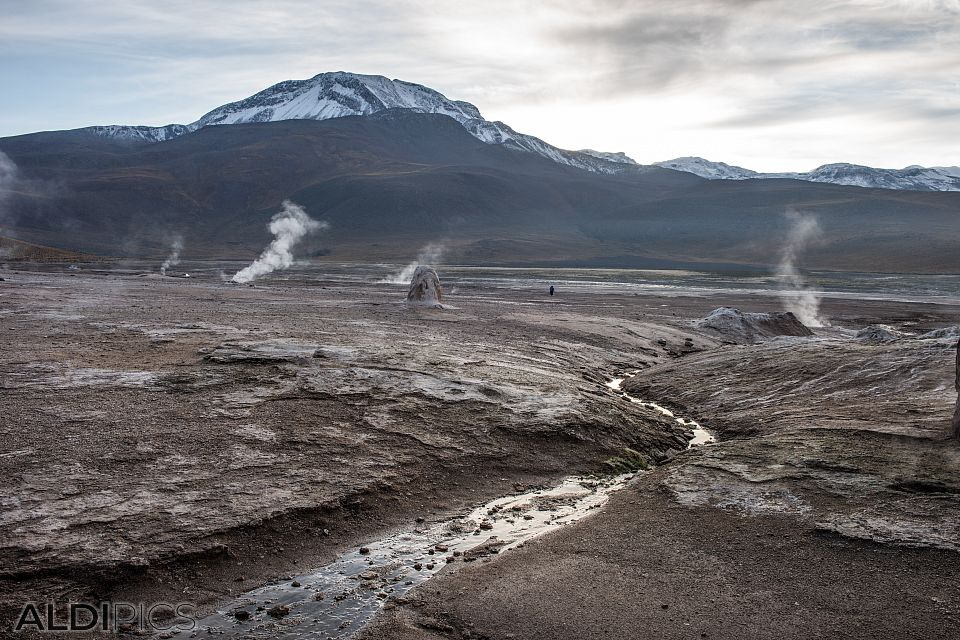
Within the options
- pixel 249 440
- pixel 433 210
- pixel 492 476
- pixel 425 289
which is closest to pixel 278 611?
pixel 249 440

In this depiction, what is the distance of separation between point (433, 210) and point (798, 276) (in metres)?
81.9

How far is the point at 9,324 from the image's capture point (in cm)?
1591

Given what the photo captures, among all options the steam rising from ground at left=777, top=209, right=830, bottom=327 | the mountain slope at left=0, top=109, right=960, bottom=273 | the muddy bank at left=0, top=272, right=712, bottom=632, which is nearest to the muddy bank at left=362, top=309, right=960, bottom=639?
the muddy bank at left=0, top=272, right=712, bottom=632

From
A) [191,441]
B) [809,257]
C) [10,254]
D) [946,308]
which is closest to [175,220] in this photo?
[10,254]

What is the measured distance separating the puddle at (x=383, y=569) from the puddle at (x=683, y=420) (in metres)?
2.62

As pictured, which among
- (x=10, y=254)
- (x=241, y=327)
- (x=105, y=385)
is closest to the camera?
(x=105, y=385)

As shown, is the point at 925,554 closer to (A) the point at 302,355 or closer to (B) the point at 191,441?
(B) the point at 191,441

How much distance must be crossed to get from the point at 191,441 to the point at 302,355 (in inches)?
168

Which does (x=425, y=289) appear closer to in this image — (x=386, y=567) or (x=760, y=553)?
(x=386, y=567)

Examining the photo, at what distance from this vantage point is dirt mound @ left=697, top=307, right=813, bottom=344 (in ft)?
73.6

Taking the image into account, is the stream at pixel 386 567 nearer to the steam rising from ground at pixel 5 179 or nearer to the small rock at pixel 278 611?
the small rock at pixel 278 611

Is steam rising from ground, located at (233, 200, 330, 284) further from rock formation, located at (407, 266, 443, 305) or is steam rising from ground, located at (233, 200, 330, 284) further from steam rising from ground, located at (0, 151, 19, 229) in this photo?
rock formation, located at (407, 266, 443, 305)

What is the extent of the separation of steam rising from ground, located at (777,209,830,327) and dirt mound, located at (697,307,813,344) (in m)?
3.85

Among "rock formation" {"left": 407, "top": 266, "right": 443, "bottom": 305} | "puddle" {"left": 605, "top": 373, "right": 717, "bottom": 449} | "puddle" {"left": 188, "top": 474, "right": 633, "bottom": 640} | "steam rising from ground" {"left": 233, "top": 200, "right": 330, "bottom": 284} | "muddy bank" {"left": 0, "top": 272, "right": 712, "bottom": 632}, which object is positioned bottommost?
"puddle" {"left": 188, "top": 474, "right": 633, "bottom": 640}
